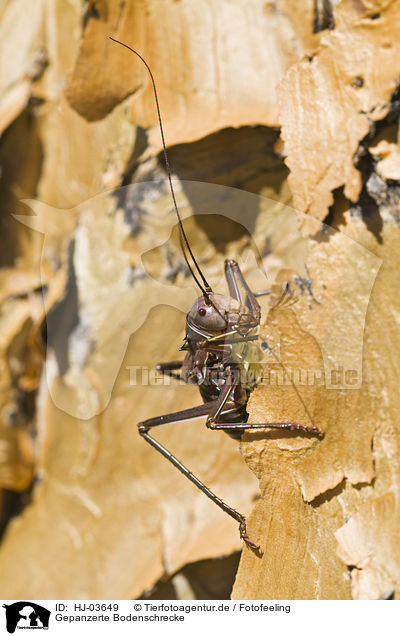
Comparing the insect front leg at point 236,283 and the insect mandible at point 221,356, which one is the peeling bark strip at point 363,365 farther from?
the insect front leg at point 236,283
